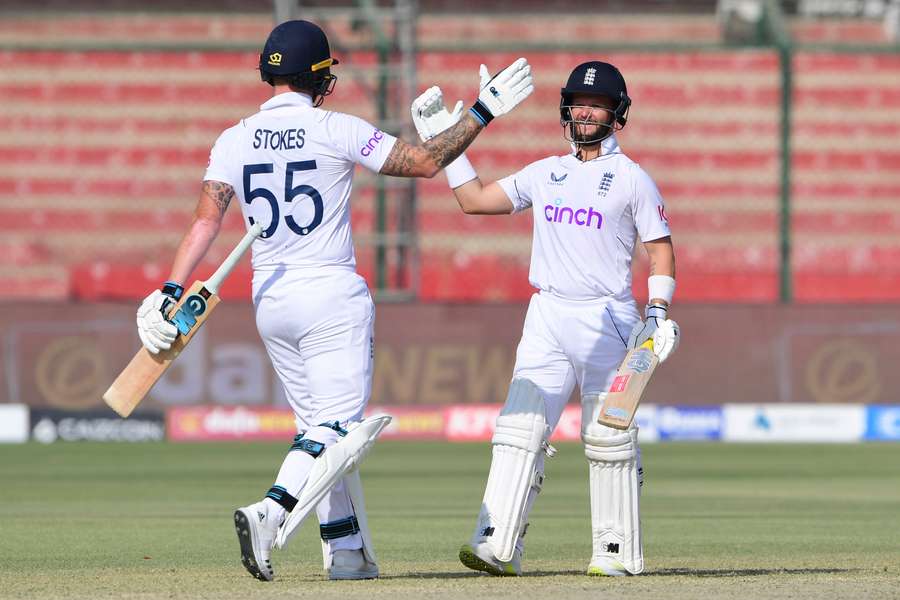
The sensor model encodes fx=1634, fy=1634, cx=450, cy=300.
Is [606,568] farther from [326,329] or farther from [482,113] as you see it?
[482,113]

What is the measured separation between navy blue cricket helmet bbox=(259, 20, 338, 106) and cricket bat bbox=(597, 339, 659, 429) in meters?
1.44

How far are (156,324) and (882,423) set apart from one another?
896cm

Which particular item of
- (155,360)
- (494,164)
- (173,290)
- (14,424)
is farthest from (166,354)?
(494,164)

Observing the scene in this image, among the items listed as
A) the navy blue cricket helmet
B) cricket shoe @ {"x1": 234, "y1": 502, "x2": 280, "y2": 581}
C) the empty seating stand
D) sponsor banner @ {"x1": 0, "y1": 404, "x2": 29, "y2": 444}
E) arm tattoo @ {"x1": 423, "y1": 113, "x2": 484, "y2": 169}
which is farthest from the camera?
the empty seating stand

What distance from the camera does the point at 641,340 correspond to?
5.67m

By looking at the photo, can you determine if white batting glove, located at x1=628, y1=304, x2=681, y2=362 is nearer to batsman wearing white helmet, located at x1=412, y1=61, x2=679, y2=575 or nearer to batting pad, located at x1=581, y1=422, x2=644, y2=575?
batsman wearing white helmet, located at x1=412, y1=61, x2=679, y2=575

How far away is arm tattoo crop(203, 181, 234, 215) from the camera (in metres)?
5.49

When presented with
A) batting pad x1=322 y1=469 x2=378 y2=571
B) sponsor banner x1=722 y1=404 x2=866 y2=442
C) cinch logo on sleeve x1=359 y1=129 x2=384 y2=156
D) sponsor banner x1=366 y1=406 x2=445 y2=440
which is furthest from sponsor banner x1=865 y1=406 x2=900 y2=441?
cinch logo on sleeve x1=359 y1=129 x2=384 y2=156

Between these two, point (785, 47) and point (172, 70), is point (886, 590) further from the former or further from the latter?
point (172, 70)

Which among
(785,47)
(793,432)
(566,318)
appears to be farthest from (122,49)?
(566,318)

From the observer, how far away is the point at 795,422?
42.5ft

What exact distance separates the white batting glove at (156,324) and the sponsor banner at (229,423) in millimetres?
7651

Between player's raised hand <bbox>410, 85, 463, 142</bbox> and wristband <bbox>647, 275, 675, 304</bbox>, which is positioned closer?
player's raised hand <bbox>410, 85, 463, 142</bbox>

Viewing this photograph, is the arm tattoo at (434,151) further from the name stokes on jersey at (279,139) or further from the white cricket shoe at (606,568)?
the white cricket shoe at (606,568)
